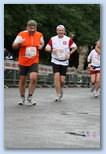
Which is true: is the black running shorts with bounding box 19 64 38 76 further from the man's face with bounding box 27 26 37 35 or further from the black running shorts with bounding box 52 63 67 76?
the man's face with bounding box 27 26 37 35

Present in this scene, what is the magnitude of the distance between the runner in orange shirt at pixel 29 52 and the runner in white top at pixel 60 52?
0.30 feet

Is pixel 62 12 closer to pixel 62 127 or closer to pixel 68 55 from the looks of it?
pixel 68 55

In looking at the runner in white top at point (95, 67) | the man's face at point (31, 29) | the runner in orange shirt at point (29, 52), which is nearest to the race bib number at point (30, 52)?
the runner in orange shirt at point (29, 52)

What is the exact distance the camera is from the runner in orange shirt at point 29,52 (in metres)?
8.56

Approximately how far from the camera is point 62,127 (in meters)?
8.51

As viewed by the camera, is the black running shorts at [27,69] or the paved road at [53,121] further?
the black running shorts at [27,69]

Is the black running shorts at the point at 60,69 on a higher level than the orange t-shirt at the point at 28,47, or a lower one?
lower

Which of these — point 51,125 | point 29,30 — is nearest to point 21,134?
point 51,125

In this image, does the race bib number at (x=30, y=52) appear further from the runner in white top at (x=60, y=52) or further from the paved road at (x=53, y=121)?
the paved road at (x=53, y=121)

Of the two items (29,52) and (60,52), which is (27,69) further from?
(60,52)

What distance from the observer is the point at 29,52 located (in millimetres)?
8617

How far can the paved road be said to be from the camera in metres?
8.44

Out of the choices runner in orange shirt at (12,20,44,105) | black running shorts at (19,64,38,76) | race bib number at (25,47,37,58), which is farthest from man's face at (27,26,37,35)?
black running shorts at (19,64,38,76)

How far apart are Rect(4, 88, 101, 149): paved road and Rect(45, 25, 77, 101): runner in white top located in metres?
0.07
